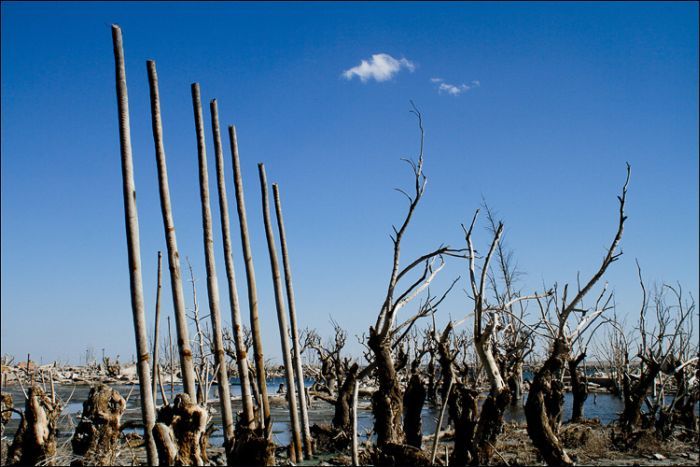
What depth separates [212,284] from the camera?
9.80m

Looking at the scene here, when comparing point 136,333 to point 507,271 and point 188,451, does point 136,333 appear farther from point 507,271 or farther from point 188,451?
point 507,271

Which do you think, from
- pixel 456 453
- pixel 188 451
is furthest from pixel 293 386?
pixel 188 451

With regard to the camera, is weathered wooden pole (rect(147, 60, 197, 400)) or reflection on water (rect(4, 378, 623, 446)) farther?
reflection on water (rect(4, 378, 623, 446))

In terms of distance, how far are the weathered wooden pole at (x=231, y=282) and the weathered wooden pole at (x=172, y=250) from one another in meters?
1.46

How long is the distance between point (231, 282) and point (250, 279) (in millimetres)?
678

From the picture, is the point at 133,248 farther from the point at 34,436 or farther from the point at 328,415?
the point at 328,415

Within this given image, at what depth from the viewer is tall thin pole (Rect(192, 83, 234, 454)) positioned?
9.38 metres

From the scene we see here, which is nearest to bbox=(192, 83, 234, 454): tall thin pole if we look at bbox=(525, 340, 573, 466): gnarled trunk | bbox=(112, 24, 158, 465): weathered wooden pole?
bbox=(112, 24, 158, 465): weathered wooden pole

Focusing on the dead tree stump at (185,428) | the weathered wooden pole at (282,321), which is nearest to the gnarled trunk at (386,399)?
the weathered wooden pole at (282,321)

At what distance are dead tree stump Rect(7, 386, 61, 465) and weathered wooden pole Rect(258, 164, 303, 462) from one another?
4.03 meters

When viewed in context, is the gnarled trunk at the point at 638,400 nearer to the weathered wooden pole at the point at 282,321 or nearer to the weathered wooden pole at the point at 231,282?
the weathered wooden pole at the point at 282,321

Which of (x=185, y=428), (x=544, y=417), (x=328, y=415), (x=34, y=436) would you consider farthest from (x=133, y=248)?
(x=328, y=415)

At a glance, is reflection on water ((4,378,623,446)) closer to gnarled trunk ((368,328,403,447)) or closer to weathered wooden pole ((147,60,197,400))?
gnarled trunk ((368,328,403,447))

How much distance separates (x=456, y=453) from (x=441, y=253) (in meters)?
3.43
